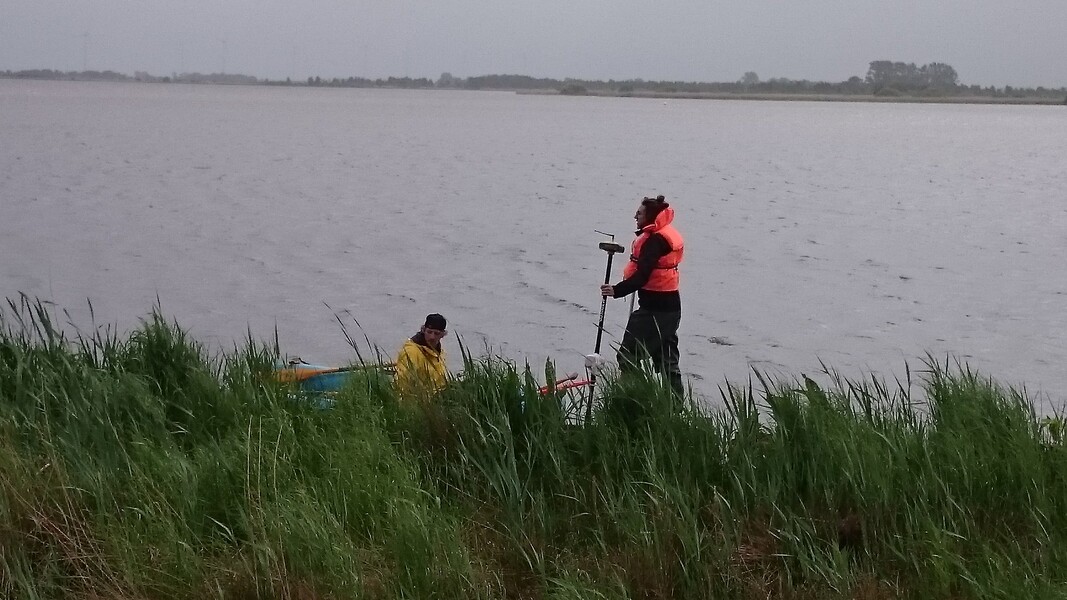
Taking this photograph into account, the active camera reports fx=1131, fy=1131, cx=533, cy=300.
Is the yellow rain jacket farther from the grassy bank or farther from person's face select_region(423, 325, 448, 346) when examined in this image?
person's face select_region(423, 325, 448, 346)

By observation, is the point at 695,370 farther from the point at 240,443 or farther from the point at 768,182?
the point at 768,182

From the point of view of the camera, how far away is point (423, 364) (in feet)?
19.2

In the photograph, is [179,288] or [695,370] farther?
[179,288]

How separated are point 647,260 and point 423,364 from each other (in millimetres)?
2092

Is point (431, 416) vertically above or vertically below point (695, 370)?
above

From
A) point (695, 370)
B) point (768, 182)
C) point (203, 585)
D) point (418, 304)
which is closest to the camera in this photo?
point (203, 585)

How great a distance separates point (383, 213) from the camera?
1964cm

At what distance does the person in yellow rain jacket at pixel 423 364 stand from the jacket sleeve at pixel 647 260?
1312 millimetres

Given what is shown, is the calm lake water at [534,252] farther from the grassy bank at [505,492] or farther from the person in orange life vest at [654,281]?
the grassy bank at [505,492]

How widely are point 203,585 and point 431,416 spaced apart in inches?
62.5

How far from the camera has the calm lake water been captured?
34.2 ft

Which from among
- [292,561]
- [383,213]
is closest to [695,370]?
[292,561]

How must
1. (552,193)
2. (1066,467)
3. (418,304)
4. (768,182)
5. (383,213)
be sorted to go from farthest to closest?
1. (768,182)
2. (552,193)
3. (383,213)
4. (418,304)
5. (1066,467)

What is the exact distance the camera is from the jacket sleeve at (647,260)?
7.37m
